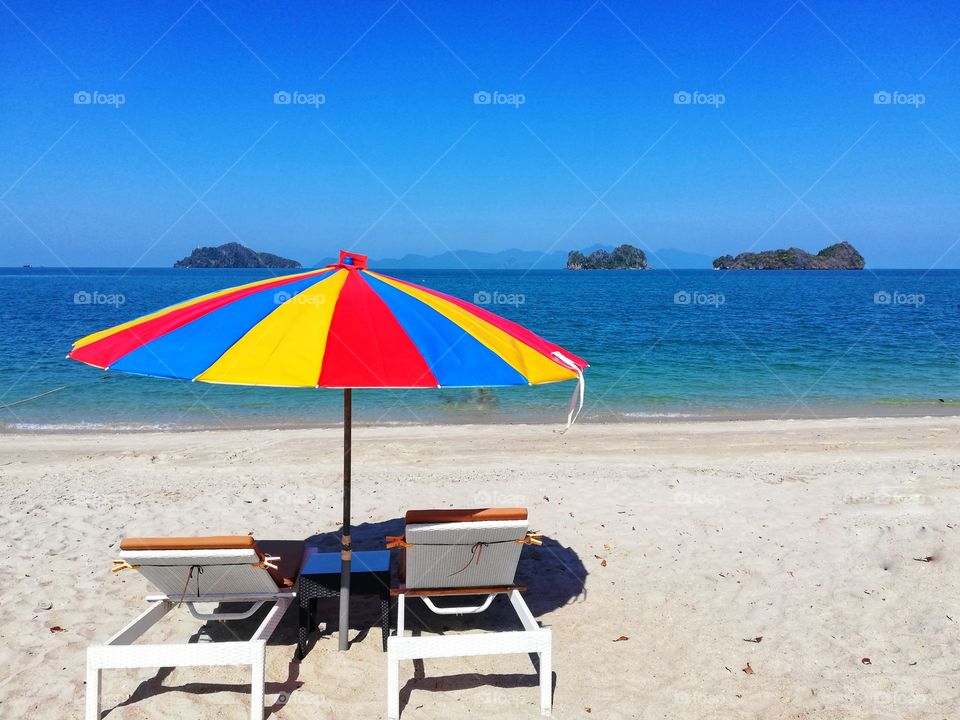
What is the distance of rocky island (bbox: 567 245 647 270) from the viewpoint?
190 m

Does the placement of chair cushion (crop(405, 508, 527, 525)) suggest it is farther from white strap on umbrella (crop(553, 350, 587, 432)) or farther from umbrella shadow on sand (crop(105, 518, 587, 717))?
umbrella shadow on sand (crop(105, 518, 587, 717))

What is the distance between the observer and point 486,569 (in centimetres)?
426

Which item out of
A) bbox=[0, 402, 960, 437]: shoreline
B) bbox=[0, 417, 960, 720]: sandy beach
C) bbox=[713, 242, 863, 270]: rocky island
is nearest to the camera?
bbox=[0, 417, 960, 720]: sandy beach

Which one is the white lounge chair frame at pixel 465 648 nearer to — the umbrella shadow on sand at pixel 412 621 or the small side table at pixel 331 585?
the umbrella shadow on sand at pixel 412 621

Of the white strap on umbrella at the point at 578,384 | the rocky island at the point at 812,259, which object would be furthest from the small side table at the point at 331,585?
the rocky island at the point at 812,259

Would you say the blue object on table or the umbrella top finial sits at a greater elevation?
the umbrella top finial

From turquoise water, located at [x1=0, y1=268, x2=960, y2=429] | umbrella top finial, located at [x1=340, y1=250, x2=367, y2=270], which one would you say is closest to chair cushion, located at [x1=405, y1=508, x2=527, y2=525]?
umbrella top finial, located at [x1=340, y1=250, x2=367, y2=270]

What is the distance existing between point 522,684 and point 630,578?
1778 mm

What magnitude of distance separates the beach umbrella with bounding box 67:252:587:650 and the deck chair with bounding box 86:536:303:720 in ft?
3.42

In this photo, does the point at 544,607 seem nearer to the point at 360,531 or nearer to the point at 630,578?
the point at 630,578

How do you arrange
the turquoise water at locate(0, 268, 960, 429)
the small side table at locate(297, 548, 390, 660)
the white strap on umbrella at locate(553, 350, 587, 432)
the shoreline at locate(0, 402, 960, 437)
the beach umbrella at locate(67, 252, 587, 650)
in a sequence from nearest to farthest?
the beach umbrella at locate(67, 252, 587, 650)
the white strap on umbrella at locate(553, 350, 587, 432)
the small side table at locate(297, 548, 390, 660)
the shoreline at locate(0, 402, 960, 437)
the turquoise water at locate(0, 268, 960, 429)

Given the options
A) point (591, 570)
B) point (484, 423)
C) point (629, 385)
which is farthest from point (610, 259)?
point (591, 570)

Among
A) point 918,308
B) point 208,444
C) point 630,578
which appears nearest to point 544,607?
point 630,578

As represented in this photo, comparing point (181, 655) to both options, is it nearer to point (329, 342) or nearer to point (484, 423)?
point (329, 342)
